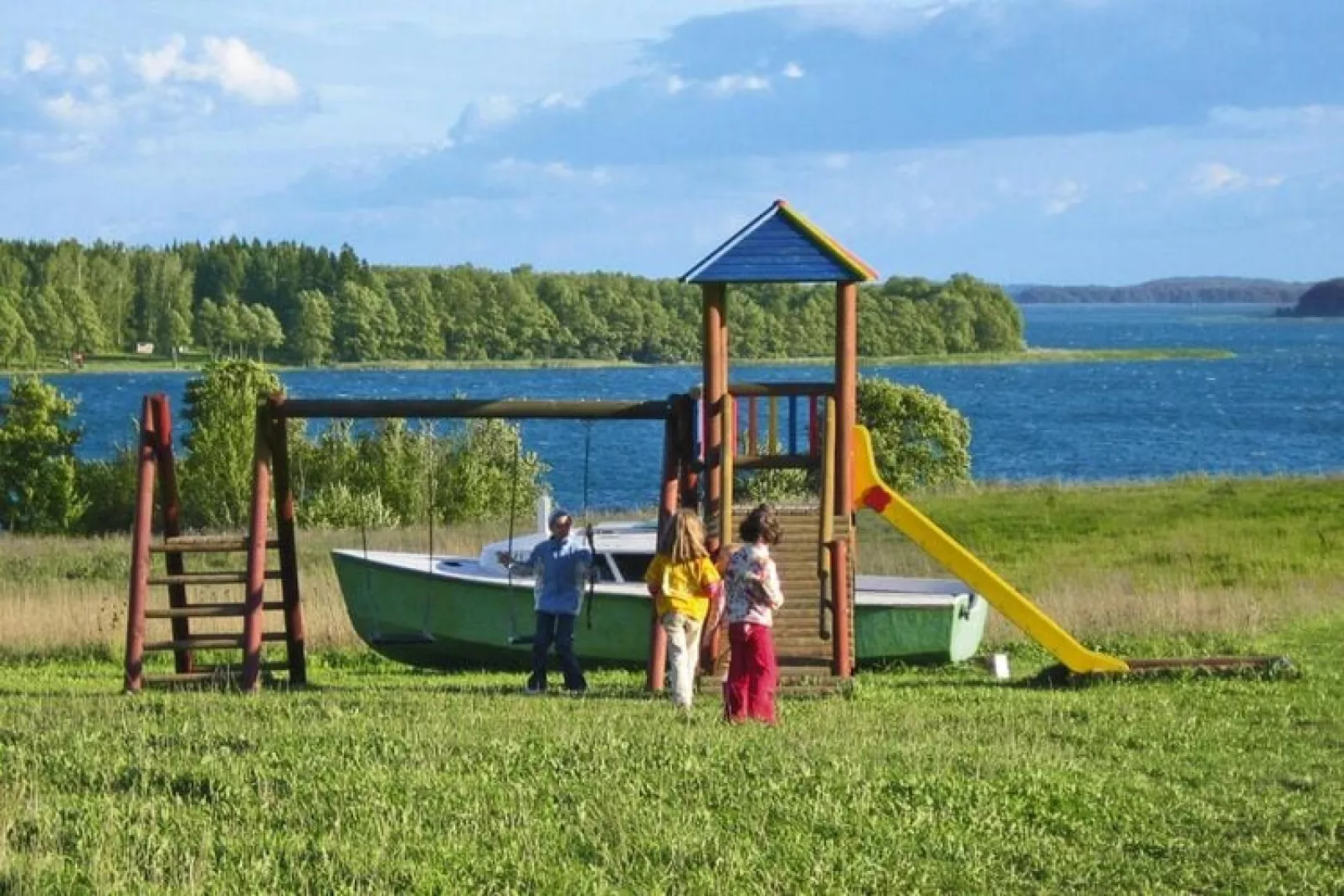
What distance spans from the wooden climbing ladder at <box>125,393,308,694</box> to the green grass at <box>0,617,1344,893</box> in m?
3.29

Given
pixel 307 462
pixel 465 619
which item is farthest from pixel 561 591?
pixel 307 462

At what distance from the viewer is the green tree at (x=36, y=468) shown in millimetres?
53875

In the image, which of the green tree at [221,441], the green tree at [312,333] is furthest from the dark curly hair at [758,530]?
the green tree at [312,333]

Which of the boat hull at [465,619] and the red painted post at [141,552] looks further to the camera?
the boat hull at [465,619]

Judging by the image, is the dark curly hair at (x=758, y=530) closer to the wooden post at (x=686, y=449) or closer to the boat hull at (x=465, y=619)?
the wooden post at (x=686, y=449)

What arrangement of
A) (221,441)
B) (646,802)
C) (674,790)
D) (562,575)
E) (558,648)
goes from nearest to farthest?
(646,802) → (674,790) → (562,575) → (558,648) → (221,441)

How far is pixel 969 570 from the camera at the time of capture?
732 inches

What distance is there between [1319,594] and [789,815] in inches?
713

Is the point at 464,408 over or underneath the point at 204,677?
over

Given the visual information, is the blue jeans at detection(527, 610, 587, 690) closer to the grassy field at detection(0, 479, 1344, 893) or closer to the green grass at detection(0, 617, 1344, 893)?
the grassy field at detection(0, 479, 1344, 893)

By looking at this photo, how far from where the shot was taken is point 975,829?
31.8 ft

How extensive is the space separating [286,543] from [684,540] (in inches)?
195

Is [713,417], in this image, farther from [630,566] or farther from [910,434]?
[910,434]

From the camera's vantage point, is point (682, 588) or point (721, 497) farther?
point (721, 497)
